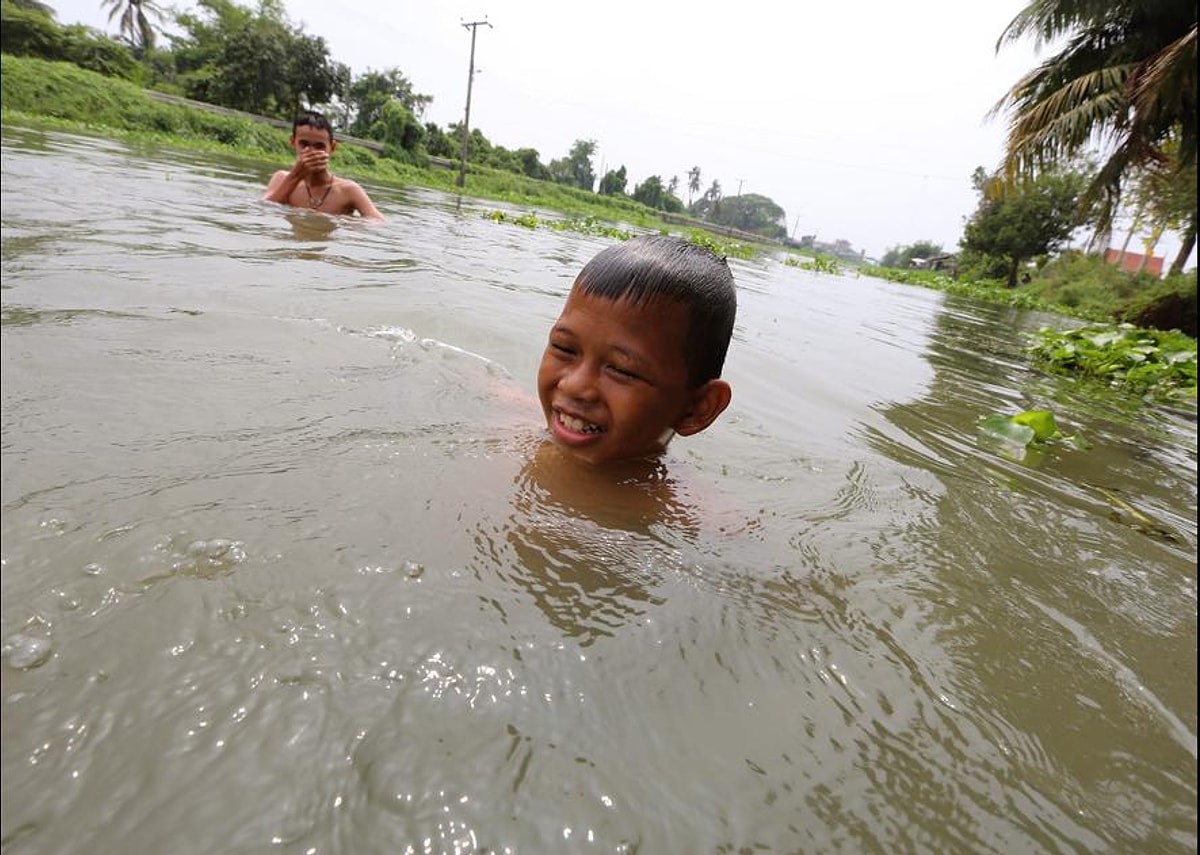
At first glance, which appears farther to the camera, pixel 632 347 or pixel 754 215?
pixel 754 215

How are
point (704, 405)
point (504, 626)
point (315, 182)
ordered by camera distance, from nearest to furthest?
point (504, 626)
point (704, 405)
point (315, 182)

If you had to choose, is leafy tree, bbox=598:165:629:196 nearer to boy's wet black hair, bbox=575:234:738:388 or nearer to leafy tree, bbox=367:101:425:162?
leafy tree, bbox=367:101:425:162

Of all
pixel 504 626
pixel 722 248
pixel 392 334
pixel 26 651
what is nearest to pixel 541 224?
pixel 722 248

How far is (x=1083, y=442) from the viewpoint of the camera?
3047 mm

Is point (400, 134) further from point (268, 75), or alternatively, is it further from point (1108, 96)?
point (1108, 96)

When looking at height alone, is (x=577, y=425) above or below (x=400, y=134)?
below

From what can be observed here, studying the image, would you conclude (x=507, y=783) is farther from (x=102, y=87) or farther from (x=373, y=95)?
(x=373, y=95)

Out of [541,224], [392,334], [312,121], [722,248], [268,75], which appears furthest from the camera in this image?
[268,75]

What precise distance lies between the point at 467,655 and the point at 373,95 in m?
46.8

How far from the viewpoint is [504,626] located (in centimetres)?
102

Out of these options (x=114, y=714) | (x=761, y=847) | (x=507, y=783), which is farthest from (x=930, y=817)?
(x=114, y=714)

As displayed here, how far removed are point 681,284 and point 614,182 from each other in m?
66.4

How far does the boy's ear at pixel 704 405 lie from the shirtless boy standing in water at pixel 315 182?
5.88 m

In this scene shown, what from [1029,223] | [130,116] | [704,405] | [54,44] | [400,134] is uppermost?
[1029,223]
